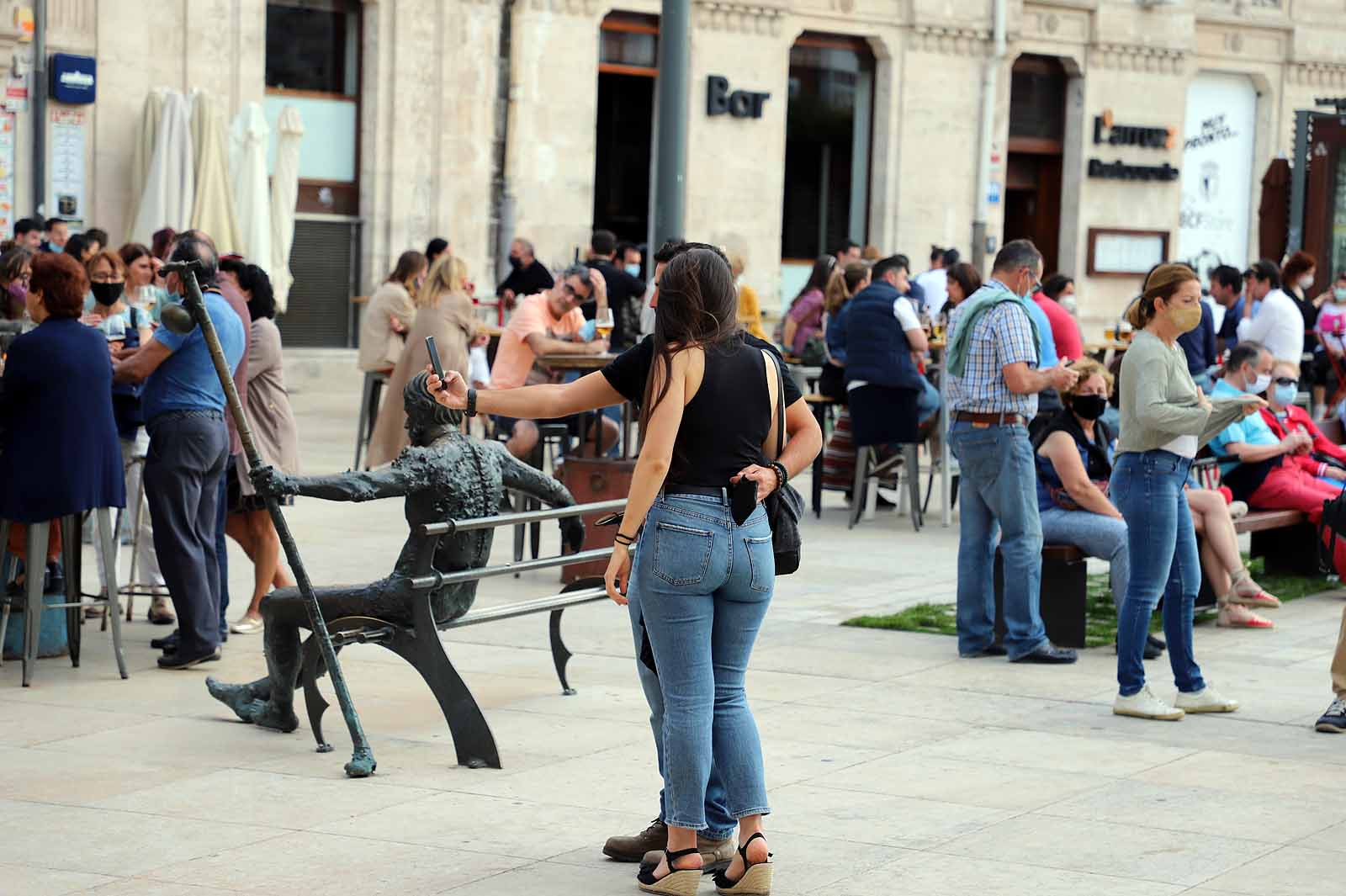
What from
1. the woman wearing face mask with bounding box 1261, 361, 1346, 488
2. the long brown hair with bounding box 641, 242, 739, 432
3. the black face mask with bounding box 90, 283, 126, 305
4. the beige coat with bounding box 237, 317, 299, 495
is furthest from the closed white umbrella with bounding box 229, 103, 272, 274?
the long brown hair with bounding box 641, 242, 739, 432

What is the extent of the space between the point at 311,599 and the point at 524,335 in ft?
17.4

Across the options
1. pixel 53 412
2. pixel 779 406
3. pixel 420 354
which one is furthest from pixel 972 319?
pixel 420 354

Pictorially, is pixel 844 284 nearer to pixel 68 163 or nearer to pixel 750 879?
pixel 68 163

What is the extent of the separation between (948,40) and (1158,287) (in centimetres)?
2183

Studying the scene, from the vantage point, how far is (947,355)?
9.72 m

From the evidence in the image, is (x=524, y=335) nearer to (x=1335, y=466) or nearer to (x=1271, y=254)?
(x=1335, y=466)

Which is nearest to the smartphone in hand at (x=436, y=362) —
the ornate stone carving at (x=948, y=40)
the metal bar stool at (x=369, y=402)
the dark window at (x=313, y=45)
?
the metal bar stool at (x=369, y=402)

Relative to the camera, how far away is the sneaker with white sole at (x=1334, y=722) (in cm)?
796

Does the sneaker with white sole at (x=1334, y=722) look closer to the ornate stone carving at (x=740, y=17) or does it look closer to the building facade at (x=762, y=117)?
the building facade at (x=762, y=117)

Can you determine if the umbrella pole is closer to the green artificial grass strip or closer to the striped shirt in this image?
the striped shirt

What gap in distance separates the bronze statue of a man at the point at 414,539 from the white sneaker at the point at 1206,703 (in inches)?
111

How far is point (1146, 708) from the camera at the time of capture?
8.17 meters

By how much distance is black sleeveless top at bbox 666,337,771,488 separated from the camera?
5.54 meters

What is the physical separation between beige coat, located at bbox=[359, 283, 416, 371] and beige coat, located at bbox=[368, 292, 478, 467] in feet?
6.04
